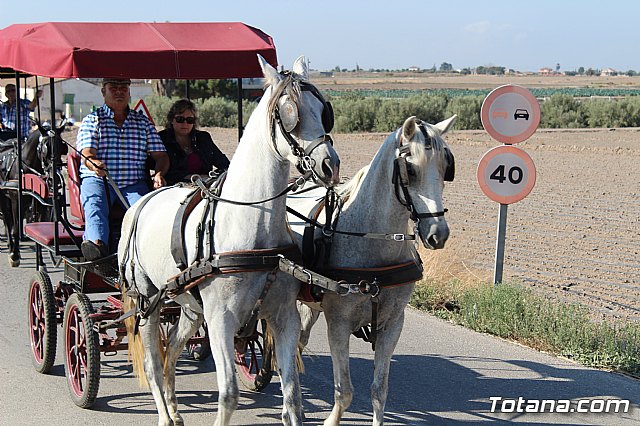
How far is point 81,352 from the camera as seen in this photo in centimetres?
663

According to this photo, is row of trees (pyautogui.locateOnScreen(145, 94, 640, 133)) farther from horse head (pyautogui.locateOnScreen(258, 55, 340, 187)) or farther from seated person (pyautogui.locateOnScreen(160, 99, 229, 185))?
horse head (pyautogui.locateOnScreen(258, 55, 340, 187))

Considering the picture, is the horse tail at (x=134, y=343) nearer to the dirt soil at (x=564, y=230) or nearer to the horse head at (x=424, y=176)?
the horse head at (x=424, y=176)

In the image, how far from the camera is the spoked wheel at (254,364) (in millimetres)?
6551

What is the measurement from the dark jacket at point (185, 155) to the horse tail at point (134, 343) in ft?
4.18

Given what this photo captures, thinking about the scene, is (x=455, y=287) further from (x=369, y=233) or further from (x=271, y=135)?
(x=271, y=135)

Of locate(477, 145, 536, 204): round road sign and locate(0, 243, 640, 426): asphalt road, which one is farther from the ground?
locate(477, 145, 536, 204): round road sign

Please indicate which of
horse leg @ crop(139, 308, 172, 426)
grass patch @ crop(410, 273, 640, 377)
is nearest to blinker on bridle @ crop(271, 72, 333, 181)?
horse leg @ crop(139, 308, 172, 426)

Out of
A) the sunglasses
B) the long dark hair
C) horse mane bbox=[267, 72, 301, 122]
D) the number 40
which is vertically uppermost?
horse mane bbox=[267, 72, 301, 122]

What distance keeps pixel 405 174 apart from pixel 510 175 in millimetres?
3703

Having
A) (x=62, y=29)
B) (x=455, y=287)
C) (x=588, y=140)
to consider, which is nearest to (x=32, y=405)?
(x=62, y=29)

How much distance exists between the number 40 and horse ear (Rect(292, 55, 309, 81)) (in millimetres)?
3951

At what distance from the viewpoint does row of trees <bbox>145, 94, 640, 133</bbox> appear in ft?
142

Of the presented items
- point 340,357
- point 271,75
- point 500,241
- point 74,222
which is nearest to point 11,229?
point 74,222

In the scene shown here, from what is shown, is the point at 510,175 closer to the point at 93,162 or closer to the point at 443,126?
the point at 443,126
